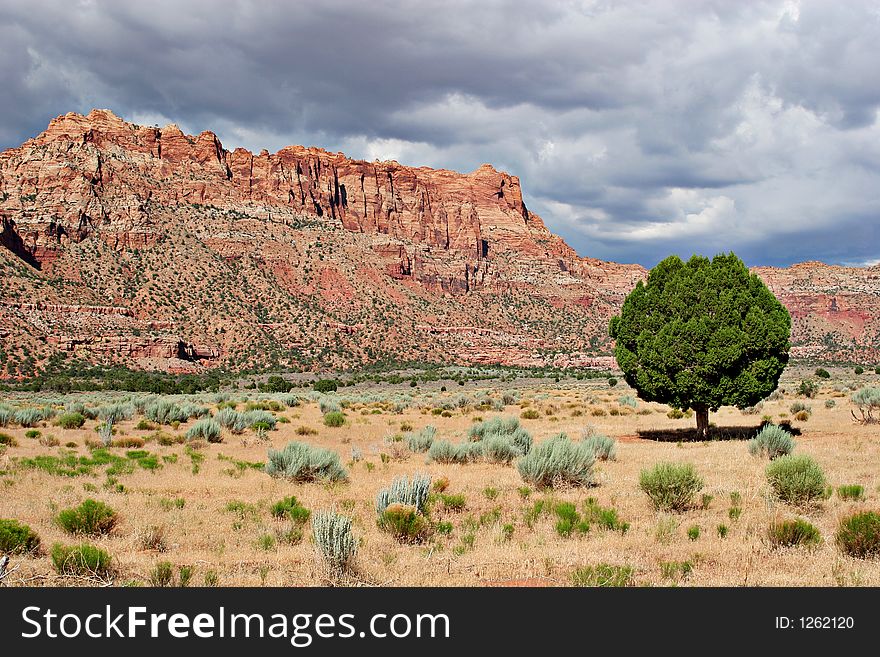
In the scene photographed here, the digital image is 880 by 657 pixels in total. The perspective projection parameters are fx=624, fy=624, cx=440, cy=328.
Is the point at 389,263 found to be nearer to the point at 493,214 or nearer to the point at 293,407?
the point at 493,214

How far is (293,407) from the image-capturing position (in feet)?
127

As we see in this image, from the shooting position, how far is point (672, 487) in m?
10.2

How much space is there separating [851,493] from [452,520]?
683cm

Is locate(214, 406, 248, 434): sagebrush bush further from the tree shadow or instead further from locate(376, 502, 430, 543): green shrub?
locate(376, 502, 430, 543): green shrub

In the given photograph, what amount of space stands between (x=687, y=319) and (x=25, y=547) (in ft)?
57.5

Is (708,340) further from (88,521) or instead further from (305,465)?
(88,521)

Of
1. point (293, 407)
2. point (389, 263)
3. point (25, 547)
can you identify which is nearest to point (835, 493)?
point (25, 547)

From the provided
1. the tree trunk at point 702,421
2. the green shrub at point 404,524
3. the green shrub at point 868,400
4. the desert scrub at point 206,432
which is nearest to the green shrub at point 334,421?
the desert scrub at point 206,432

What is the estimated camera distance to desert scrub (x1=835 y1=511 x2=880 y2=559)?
24.4 feet

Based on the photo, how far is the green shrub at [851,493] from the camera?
10570 millimetres

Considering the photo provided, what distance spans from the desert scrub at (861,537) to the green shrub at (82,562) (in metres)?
8.69

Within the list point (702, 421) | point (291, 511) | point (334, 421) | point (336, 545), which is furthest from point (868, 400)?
point (336, 545)

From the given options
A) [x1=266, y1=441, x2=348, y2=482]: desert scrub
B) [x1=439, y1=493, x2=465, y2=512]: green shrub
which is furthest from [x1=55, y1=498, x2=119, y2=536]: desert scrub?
[x1=439, y1=493, x2=465, y2=512]: green shrub

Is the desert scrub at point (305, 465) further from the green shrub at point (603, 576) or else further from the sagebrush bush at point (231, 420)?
the sagebrush bush at point (231, 420)
